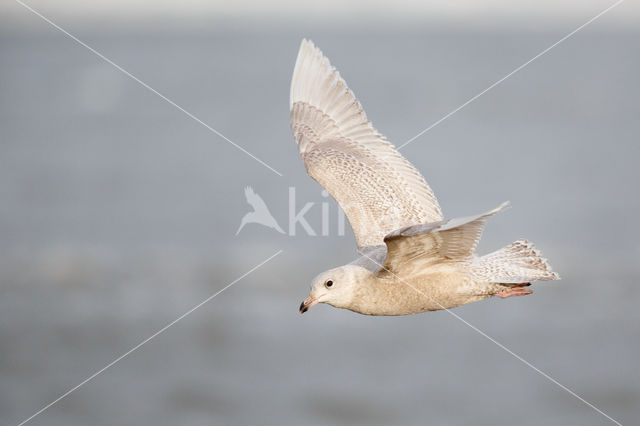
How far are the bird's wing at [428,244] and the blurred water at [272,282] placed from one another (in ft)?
28.4

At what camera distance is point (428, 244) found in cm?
738

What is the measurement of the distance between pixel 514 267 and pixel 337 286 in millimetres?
1676

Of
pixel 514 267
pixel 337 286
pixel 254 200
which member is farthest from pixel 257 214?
pixel 337 286

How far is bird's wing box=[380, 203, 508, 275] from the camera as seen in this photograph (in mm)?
6852

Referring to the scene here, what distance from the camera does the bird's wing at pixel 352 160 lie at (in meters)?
9.10

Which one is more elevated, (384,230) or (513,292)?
(384,230)

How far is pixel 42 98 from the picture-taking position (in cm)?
4522

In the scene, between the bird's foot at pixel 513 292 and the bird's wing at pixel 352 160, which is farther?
the bird's wing at pixel 352 160

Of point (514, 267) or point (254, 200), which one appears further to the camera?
point (254, 200)

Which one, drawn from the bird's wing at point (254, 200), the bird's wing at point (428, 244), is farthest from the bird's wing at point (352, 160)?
the bird's wing at point (254, 200)

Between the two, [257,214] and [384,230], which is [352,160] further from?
[257,214]

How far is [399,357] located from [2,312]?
9.00m

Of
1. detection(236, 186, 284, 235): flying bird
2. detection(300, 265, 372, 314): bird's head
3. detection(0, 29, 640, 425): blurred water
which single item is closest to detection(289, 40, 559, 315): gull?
detection(300, 265, 372, 314): bird's head

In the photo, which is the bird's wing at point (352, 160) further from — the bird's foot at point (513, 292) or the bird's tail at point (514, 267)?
the bird's foot at point (513, 292)
